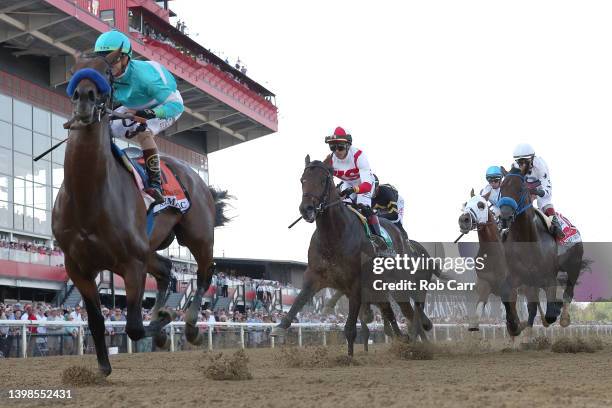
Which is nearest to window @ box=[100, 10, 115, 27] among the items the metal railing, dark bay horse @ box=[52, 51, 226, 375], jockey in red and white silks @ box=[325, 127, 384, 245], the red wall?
the red wall

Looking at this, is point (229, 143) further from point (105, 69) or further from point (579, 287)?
point (105, 69)

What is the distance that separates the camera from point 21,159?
Answer: 32031 millimetres

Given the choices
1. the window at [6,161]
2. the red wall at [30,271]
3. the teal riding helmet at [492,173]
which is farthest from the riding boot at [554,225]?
the window at [6,161]

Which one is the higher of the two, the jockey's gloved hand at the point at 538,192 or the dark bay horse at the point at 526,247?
the jockey's gloved hand at the point at 538,192

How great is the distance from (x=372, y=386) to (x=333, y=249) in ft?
14.7

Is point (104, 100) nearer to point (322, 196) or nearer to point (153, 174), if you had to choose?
point (153, 174)

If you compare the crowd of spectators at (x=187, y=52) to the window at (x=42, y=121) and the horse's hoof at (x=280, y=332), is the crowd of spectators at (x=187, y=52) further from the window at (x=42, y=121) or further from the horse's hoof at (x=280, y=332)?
the horse's hoof at (x=280, y=332)

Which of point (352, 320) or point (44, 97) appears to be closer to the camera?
point (352, 320)

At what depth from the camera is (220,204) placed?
10172 millimetres

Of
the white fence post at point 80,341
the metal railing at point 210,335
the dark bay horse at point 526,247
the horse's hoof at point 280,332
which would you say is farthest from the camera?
the white fence post at point 80,341

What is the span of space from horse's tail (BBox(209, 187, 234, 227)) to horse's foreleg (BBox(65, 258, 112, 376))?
10.4 feet

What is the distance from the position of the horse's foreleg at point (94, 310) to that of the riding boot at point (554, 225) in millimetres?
6397

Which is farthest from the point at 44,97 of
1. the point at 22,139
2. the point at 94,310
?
the point at 94,310

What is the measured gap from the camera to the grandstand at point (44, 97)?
26828 mm
